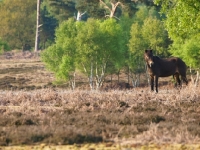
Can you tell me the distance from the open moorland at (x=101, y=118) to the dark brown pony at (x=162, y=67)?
A: 432 centimetres

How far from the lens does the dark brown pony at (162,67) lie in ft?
117

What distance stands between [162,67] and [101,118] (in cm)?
1445

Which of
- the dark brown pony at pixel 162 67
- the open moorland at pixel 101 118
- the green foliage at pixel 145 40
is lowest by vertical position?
the open moorland at pixel 101 118

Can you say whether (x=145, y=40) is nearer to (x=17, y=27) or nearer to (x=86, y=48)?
(x=86, y=48)

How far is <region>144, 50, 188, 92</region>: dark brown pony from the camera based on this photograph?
1406 inches

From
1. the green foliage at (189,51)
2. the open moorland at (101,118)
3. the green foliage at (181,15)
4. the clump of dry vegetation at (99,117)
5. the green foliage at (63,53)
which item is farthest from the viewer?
the green foliage at (63,53)

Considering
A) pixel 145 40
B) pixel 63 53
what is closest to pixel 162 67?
pixel 63 53

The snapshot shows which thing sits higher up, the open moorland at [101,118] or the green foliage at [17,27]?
the green foliage at [17,27]

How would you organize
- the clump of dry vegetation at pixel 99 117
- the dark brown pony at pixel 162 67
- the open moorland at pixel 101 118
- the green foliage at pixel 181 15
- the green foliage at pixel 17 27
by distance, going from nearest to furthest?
1. the open moorland at pixel 101 118
2. the clump of dry vegetation at pixel 99 117
3. the green foliage at pixel 181 15
4. the dark brown pony at pixel 162 67
5. the green foliage at pixel 17 27

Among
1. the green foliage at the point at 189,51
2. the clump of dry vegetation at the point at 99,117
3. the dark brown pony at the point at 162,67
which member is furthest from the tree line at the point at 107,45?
the clump of dry vegetation at the point at 99,117

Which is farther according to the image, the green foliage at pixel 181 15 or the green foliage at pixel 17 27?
the green foliage at pixel 17 27

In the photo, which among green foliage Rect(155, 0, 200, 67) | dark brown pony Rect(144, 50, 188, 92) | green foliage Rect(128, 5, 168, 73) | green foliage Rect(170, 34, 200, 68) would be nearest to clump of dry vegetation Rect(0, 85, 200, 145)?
green foliage Rect(155, 0, 200, 67)

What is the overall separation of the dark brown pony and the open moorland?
432cm

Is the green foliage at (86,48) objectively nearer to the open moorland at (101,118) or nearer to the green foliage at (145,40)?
the green foliage at (145,40)
